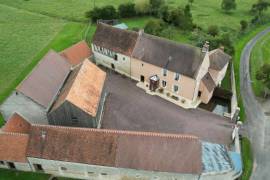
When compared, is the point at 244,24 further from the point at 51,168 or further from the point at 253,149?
the point at 51,168

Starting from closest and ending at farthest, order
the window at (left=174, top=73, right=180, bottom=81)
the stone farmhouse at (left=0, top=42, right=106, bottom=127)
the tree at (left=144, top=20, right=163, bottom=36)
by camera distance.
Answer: the stone farmhouse at (left=0, top=42, right=106, bottom=127) < the window at (left=174, top=73, right=180, bottom=81) < the tree at (left=144, top=20, right=163, bottom=36)

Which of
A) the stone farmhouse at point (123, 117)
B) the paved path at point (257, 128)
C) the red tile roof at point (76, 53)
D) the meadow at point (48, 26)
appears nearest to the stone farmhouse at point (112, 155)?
the stone farmhouse at point (123, 117)

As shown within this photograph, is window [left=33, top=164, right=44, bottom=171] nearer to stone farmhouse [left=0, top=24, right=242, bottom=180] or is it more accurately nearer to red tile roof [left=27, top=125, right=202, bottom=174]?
stone farmhouse [left=0, top=24, right=242, bottom=180]

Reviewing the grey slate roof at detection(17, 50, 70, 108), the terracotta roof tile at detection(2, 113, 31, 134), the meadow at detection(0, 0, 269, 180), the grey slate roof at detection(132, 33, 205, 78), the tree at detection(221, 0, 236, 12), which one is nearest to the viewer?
the terracotta roof tile at detection(2, 113, 31, 134)

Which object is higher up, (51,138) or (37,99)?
(37,99)

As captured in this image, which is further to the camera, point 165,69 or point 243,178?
point 165,69

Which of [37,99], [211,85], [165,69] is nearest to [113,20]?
[165,69]

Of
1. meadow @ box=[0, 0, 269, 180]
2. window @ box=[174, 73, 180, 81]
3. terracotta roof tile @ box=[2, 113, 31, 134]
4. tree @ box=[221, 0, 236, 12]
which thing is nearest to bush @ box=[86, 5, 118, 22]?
meadow @ box=[0, 0, 269, 180]
